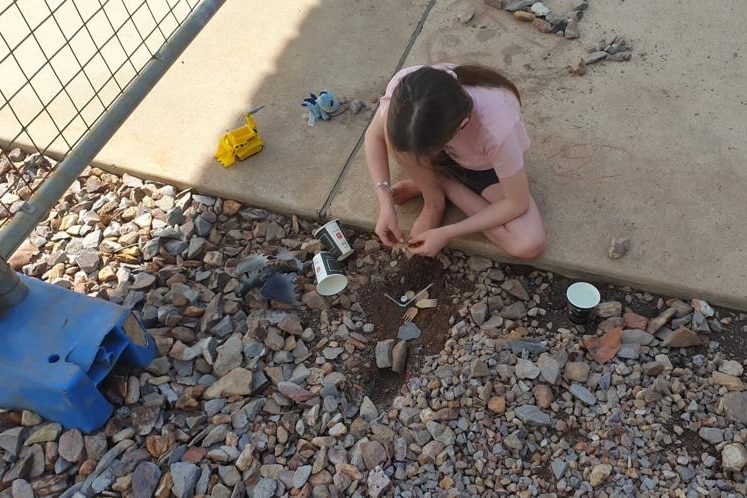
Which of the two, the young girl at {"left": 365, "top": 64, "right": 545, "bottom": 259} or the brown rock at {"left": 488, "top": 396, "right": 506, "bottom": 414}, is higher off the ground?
the young girl at {"left": 365, "top": 64, "right": 545, "bottom": 259}

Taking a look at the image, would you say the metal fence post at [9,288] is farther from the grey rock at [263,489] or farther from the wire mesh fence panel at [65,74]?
the grey rock at [263,489]

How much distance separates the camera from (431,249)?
9.37ft

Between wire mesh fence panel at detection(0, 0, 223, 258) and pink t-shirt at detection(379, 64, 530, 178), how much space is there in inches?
49.7

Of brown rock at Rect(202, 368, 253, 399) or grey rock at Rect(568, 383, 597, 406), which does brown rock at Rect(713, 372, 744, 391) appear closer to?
grey rock at Rect(568, 383, 597, 406)

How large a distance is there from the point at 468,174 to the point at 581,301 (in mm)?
662

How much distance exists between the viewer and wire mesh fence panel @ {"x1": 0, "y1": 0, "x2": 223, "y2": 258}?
319 centimetres

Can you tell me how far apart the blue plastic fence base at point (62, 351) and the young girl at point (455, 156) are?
1.06 m

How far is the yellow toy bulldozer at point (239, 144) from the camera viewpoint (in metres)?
3.31

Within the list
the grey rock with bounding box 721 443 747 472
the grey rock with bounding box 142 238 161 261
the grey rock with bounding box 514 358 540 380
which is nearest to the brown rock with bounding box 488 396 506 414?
the grey rock with bounding box 514 358 540 380

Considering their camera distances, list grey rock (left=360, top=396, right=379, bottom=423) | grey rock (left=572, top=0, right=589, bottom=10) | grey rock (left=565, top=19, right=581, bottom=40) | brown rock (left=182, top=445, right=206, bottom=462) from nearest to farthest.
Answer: brown rock (left=182, top=445, right=206, bottom=462), grey rock (left=360, top=396, right=379, bottom=423), grey rock (left=565, top=19, right=581, bottom=40), grey rock (left=572, top=0, right=589, bottom=10)

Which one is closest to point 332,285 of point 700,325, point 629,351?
point 629,351

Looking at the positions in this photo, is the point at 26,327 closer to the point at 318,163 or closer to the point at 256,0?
the point at 318,163

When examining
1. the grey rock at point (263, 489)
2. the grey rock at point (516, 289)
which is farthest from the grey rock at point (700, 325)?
the grey rock at point (263, 489)

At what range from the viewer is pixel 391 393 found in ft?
8.78
